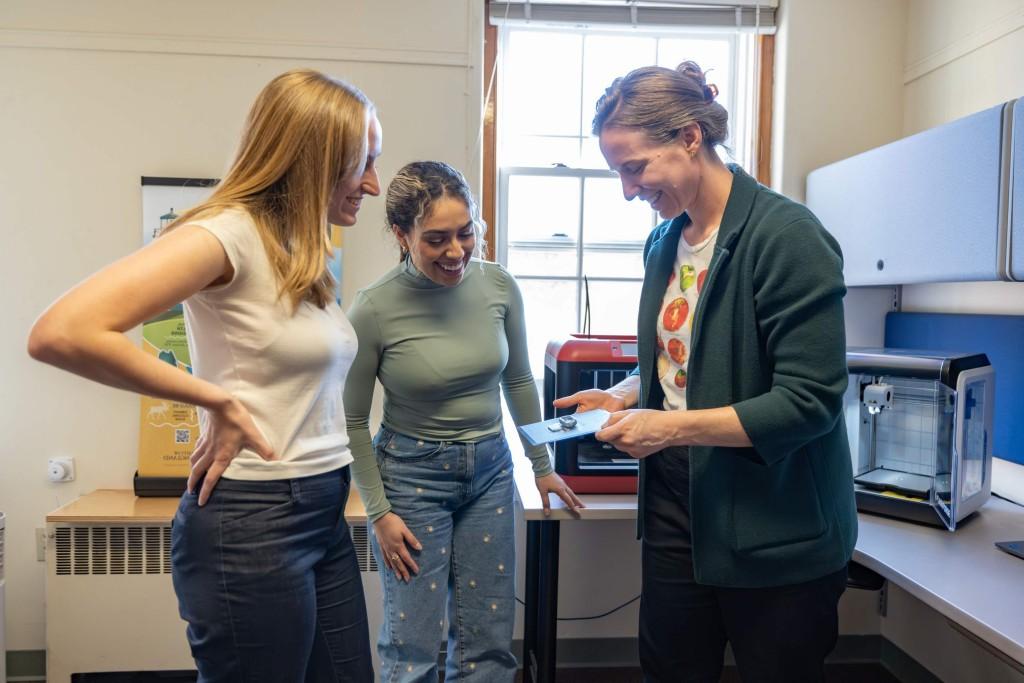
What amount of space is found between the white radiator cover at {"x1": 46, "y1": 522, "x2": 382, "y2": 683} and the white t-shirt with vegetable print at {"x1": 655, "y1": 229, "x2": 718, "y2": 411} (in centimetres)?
170

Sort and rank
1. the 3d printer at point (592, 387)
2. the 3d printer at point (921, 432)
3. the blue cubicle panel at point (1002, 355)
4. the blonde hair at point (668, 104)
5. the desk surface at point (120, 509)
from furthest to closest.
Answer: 1. the desk surface at point (120, 509)
2. the blue cubicle panel at point (1002, 355)
3. the 3d printer at point (592, 387)
4. the 3d printer at point (921, 432)
5. the blonde hair at point (668, 104)

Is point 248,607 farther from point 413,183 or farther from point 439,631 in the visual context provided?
point 413,183

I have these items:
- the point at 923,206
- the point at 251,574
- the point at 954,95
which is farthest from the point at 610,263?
the point at 251,574

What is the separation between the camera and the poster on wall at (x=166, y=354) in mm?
2357

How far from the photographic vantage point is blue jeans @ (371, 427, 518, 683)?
1.51m

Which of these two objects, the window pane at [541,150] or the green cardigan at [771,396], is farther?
the window pane at [541,150]

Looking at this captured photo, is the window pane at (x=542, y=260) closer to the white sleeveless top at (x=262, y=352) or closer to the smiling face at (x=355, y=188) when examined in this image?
the smiling face at (x=355, y=188)

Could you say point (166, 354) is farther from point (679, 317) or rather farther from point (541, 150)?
point (679, 317)

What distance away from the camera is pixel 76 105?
7.69 feet

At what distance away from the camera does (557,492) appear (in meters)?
1.70

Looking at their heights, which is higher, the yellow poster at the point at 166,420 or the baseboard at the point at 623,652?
the yellow poster at the point at 166,420

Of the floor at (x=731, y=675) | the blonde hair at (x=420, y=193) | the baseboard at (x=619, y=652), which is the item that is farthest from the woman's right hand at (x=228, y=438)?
the baseboard at (x=619, y=652)

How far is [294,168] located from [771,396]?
2.53 feet

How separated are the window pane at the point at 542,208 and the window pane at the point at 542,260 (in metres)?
0.04
